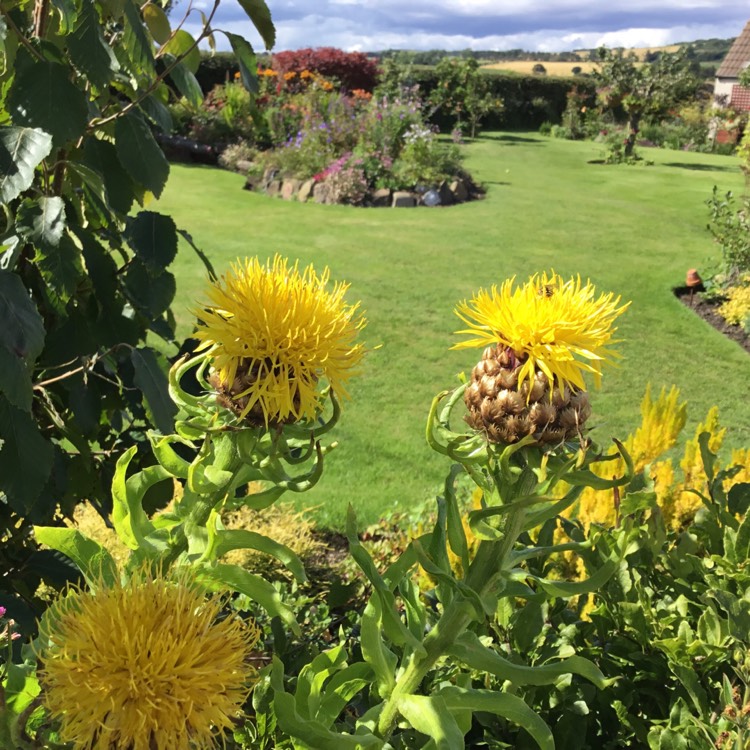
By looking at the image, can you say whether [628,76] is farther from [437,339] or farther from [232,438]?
[232,438]

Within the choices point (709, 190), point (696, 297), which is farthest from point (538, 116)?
point (696, 297)

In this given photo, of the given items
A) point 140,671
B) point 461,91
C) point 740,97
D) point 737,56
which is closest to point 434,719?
point 140,671

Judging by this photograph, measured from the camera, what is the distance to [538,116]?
1192 inches

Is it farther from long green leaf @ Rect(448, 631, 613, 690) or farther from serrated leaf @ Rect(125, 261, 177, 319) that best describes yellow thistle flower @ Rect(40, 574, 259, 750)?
serrated leaf @ Rect(125, 261, 177, 319)

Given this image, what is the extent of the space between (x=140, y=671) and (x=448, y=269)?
325 inches

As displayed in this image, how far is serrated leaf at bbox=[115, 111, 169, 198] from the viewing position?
1.62 metres

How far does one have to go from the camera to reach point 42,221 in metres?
1.53

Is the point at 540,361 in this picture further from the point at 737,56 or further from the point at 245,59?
the point at 737,56

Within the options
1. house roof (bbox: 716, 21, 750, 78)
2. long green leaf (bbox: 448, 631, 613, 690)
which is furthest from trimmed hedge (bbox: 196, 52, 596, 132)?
long green leaf (bbox: 448, 631, 613, 690)

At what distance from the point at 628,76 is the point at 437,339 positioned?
17.9m

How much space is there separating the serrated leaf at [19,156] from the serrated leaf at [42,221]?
131 mm

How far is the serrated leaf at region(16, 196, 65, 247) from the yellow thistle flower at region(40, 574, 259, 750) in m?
0.99

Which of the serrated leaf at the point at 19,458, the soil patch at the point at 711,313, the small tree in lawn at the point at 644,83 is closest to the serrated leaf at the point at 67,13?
the serrated leaf at the point at 19,458

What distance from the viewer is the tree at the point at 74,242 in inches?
55.5
